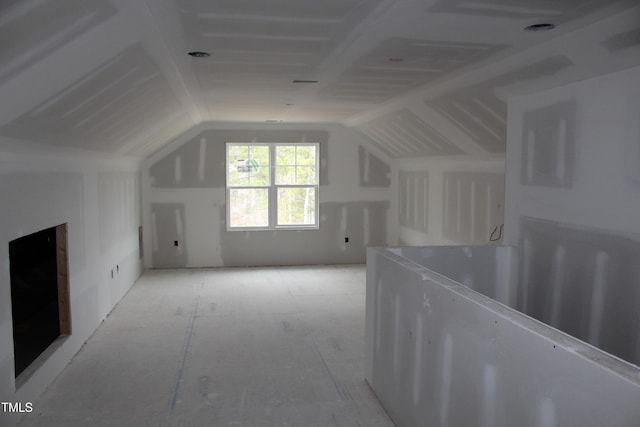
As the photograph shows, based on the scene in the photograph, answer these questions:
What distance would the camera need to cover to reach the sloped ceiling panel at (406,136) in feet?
20.0

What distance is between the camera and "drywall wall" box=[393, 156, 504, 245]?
18.8ft

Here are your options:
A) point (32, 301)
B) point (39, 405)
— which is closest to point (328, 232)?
point (32, 301)

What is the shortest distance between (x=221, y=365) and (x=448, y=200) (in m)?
3.83

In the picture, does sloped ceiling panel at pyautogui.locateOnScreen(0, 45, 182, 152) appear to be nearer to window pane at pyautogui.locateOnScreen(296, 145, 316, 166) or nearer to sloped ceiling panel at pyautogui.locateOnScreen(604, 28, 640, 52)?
sloped ceiling panel at pyautogui.locateOnScreen(604, 28, 640, 52)

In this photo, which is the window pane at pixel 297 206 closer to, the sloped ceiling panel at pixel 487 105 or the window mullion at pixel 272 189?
the window mullion at pixel 272 189

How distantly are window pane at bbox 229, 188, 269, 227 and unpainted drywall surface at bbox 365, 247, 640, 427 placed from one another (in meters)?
5.13

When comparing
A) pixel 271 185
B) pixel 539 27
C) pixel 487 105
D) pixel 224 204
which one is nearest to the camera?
pixel 539 27

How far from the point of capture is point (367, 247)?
3.83 m

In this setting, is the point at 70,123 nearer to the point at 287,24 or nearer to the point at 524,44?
the point at 287,24

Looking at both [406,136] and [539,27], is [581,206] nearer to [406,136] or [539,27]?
[539,27]

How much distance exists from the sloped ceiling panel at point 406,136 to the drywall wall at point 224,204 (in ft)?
2.22

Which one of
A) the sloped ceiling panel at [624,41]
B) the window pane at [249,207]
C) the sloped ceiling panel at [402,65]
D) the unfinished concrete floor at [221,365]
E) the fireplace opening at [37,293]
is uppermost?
the sloped ceiling panel at [402,65]

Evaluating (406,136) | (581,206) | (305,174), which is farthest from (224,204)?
(581,206)

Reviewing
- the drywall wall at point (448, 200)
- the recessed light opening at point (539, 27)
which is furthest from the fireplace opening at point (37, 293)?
the drywall wall at point (448, 200)
